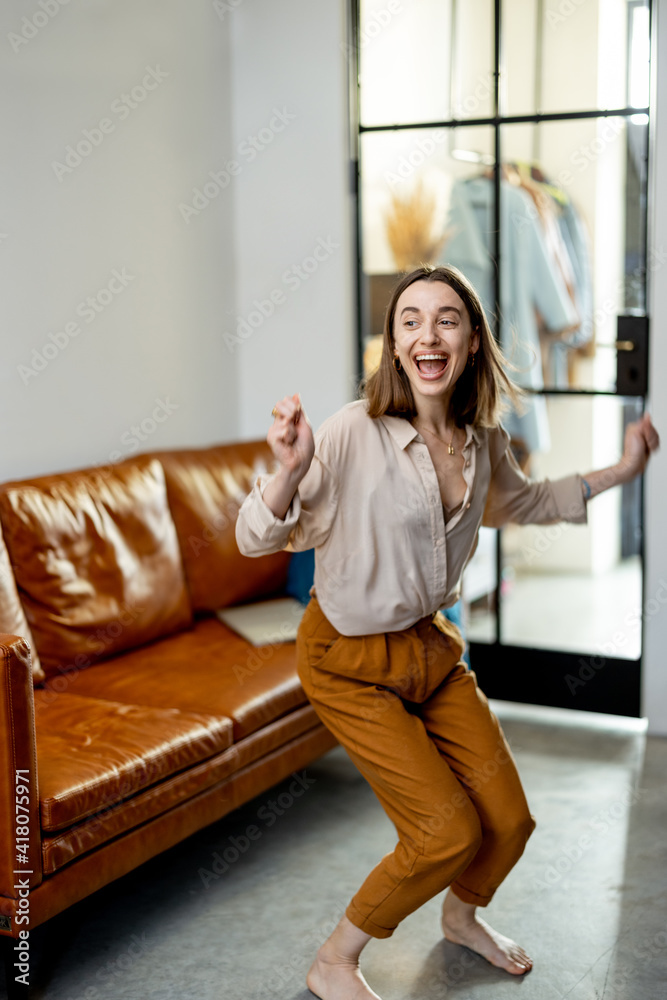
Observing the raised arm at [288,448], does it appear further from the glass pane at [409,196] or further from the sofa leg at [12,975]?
the glass pane at [409,196]

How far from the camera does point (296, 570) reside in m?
3.52

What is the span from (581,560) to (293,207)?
64.0 inches

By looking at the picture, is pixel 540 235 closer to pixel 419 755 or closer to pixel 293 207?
pixel 293 207

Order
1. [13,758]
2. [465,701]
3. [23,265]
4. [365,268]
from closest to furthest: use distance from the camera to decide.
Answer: [13,758] → [465,701] → [23,265] → [365,268]

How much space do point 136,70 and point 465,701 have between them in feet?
7.79

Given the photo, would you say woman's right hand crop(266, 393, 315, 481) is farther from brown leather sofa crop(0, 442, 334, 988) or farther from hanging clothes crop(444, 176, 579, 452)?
hanging clothes crop(444, 176, 579, 452)

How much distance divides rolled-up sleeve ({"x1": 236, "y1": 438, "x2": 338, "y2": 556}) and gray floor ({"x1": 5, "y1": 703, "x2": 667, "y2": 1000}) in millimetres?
947

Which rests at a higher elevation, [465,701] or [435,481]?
[435,481]

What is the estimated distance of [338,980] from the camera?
2.15 m

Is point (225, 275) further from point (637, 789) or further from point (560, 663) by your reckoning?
point (637, 789)

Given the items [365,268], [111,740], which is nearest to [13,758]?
[111,740]

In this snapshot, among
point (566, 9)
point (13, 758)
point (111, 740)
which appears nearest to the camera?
point (13, 758)

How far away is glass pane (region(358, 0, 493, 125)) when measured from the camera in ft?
11.6

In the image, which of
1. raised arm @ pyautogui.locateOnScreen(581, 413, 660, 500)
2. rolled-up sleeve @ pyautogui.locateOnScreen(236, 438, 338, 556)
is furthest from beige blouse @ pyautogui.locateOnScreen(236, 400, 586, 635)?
raised arm @ pyautogui.locateOnScreen(581, 413, 660, 500)
